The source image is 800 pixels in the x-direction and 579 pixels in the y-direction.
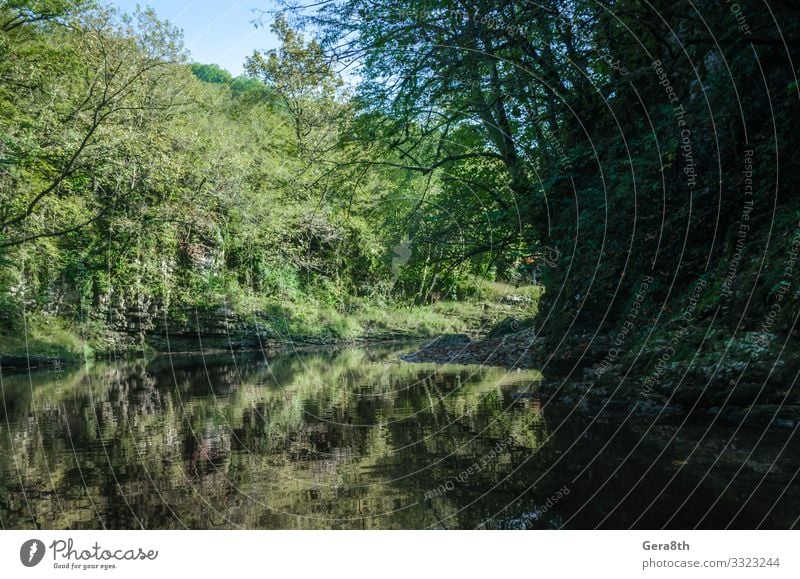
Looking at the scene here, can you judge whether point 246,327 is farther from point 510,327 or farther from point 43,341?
point 510,327

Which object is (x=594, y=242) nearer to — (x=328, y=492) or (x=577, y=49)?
(x=577, y=49)

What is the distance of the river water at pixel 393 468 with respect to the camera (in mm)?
3900

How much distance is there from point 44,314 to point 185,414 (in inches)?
708
